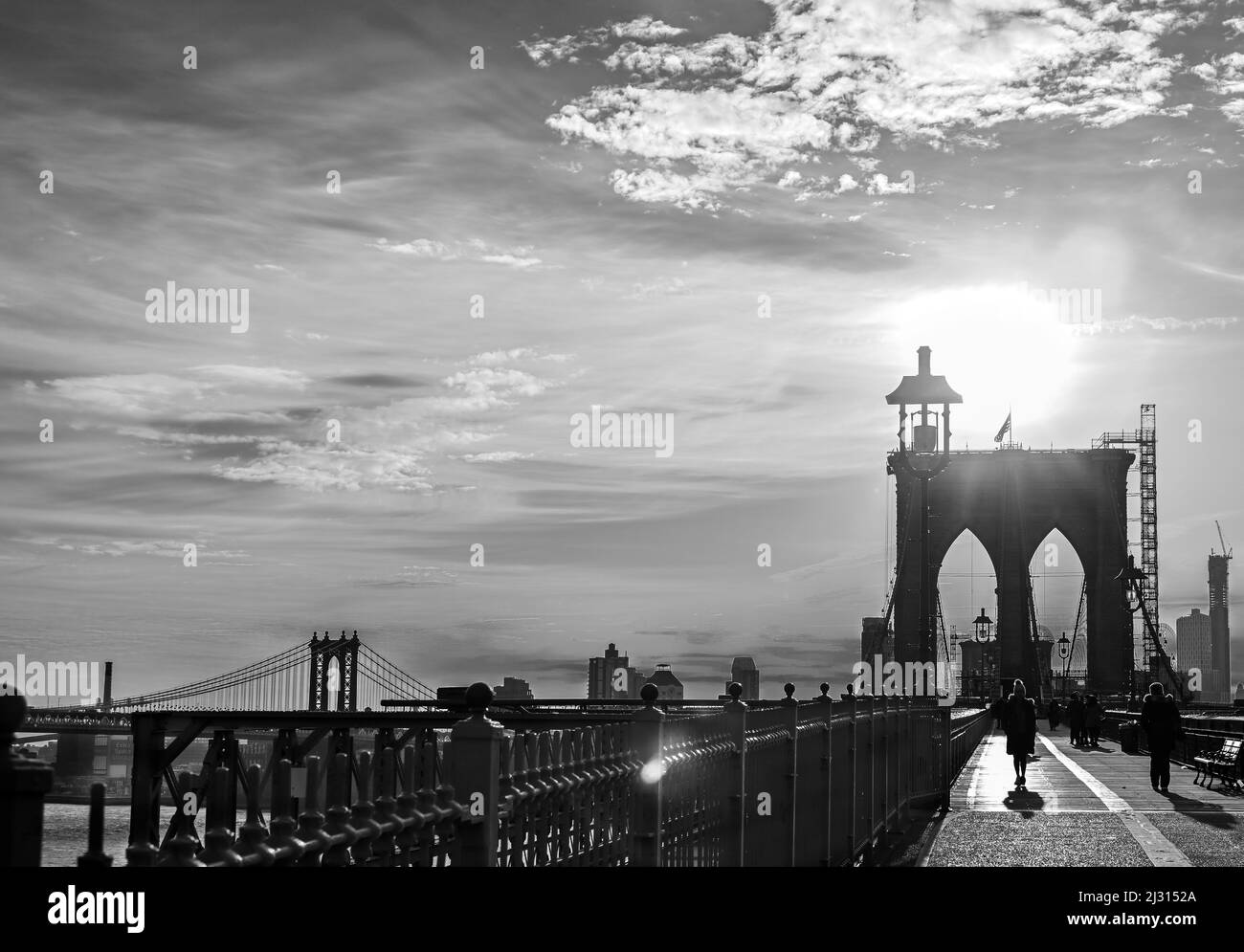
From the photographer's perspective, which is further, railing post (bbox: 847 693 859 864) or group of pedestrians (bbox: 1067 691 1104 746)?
group of pedestrians (bbox: 1067 691 1104 746)

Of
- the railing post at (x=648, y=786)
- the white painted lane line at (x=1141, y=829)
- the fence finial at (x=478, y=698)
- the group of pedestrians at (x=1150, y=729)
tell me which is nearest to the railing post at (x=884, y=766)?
the white painted lane line at (x=1141, y=829)

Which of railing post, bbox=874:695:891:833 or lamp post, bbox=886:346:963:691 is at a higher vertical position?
lamp post, bbox=886:346:963:691

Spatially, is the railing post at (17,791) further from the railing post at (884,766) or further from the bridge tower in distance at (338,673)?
the bridge tower in distance at (338,673)

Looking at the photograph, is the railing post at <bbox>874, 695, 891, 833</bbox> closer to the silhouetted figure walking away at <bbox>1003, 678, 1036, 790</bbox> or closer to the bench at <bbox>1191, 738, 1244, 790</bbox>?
the silhouetted figure walking away at <bbox>1003, 678, 1036, 790</bbox>

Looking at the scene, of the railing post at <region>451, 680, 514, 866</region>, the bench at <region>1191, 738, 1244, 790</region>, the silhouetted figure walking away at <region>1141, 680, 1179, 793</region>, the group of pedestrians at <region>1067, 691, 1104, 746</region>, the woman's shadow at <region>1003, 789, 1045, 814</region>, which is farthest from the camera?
the group of pedestrians at <region>1067, 691, 1104, 746</region>

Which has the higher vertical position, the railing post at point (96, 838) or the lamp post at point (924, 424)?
the lamp post at point (924, 424)

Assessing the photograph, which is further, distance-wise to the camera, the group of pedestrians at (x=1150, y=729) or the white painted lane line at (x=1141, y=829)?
the group of pedestrians at (x=1150, y=729)

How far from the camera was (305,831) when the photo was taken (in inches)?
150

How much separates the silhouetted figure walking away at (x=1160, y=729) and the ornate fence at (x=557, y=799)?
35.9 feet

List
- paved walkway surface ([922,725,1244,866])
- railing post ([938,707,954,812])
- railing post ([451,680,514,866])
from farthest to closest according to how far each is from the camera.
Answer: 1. railing post ([938,707,954,812])
2. paved walkway surface ([922,725,1244,866])
3. railing post ([451,680,514,866])

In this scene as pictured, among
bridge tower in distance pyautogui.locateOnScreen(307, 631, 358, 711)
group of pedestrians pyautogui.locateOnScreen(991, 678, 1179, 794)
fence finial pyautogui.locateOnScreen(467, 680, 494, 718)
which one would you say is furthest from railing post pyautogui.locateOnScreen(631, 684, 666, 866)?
bridge tower in distance pyautogui.locateOnScreen(307, 631, 358, 711)

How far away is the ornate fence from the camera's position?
3.66 m

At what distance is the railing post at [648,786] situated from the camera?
677cm
